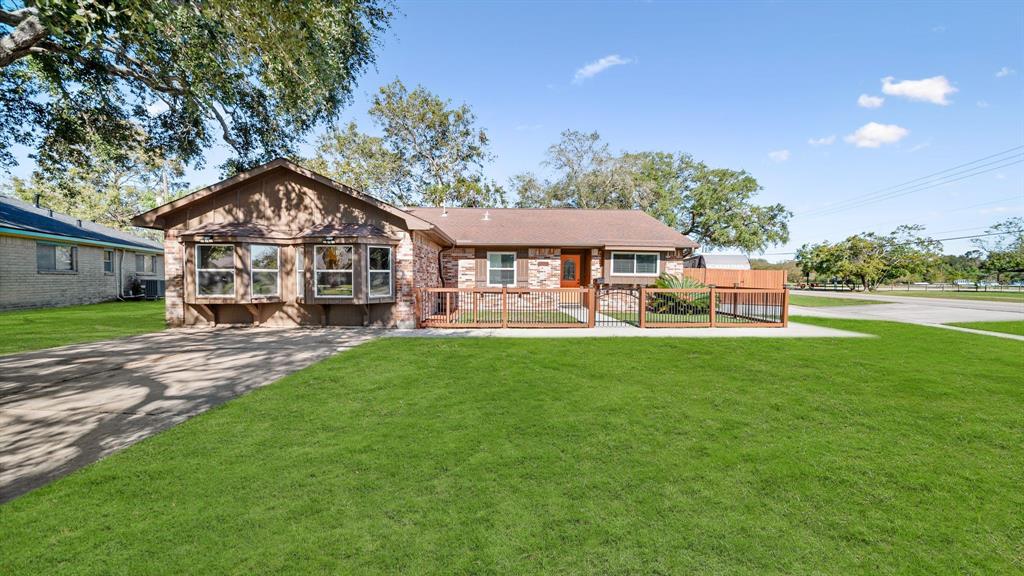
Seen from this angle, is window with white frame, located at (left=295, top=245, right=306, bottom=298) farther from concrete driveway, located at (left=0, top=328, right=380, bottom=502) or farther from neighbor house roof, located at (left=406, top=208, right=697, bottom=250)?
neighbor house roof, located at (left=406, top=208, right=697, bottom=250)

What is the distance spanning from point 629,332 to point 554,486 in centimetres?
841

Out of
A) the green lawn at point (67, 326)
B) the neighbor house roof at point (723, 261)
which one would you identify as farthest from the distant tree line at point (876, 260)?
the green lawn at point (67, 326)

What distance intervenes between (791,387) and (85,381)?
1076 cm

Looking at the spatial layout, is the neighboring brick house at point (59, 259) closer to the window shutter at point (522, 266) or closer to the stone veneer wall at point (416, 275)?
the stone veneer wall at point (416, 275)

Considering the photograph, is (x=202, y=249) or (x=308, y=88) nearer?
(x=308, y=88)

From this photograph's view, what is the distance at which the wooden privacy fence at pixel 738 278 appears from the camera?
2017cm

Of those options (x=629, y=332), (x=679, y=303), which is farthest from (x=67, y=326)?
(x=679, y=303)

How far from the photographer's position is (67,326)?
11.4 meters

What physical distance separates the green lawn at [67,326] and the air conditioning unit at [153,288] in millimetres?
5366

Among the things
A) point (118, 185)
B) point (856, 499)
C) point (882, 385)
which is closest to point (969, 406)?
point (882, 385)

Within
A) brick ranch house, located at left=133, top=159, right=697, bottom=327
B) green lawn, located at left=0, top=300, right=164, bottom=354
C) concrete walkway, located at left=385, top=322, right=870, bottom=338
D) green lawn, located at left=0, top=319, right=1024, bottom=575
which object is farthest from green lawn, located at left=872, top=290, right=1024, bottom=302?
green lawn, located at left=0, top=300, right=164, bottom=354

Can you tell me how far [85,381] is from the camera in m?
5.98

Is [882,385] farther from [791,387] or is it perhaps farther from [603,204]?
[603,204]

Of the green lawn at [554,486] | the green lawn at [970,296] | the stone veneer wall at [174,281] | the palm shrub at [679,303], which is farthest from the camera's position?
the green lawn at [970,296]
